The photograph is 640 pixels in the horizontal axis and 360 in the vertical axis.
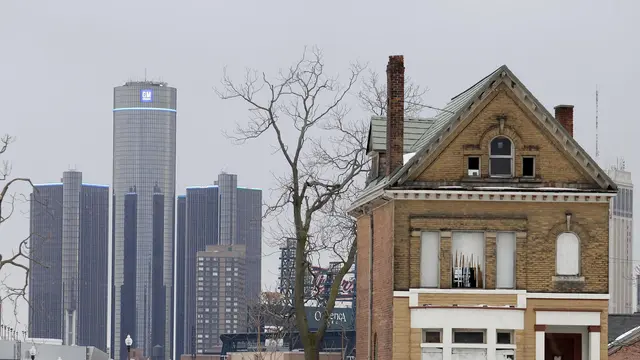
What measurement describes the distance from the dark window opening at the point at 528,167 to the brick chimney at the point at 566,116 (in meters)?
5.22

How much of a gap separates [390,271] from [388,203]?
9.33 feet

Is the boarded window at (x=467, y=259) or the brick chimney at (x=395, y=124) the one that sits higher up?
the brick chimney at (x=395, y=124)

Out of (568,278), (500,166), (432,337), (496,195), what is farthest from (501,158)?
(432,337)

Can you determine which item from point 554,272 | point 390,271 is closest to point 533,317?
point 554,272

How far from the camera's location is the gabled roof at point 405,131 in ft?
212

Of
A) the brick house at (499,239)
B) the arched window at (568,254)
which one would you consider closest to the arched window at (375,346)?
the brick house at (499,239)

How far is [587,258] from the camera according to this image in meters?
58.3

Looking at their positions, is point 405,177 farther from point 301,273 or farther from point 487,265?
point 301,273

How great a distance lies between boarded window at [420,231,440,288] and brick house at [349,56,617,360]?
36 millimetres

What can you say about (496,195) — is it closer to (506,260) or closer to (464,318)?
(506,260)

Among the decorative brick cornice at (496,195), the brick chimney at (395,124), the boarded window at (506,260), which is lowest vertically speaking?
the boarded window at (506,260)

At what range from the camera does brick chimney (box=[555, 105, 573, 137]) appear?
63.7m

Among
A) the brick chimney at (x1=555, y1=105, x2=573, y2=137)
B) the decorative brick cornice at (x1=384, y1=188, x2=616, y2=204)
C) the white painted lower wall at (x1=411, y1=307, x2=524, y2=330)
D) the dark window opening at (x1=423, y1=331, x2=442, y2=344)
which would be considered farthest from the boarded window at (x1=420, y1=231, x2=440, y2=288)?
the brick chimney at (x1=555, y1=105, x2=573, y2=137)

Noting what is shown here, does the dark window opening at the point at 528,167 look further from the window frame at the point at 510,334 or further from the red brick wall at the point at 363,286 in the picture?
the red brick wall at the point at 363,286
